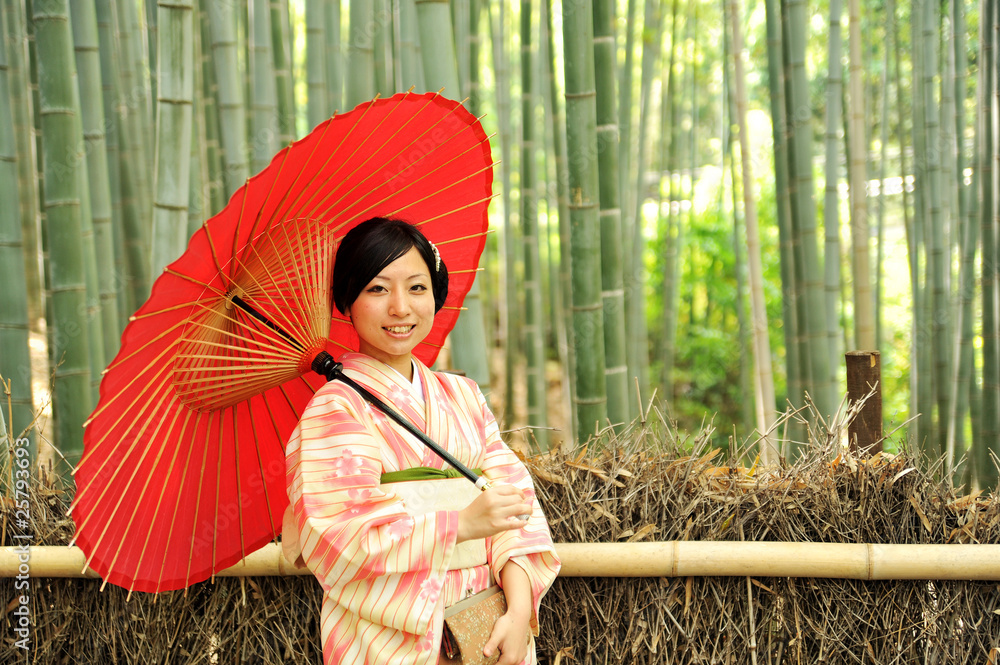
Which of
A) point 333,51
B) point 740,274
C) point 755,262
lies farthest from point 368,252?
point 740,274

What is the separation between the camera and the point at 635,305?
12.4 feet

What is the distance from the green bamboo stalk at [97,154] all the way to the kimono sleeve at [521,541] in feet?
4.89

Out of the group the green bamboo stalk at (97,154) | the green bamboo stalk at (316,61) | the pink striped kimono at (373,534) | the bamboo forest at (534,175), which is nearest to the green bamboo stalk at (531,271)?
the bamboo forest at (534,175)

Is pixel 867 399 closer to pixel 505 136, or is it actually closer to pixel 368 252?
pixel 368 252

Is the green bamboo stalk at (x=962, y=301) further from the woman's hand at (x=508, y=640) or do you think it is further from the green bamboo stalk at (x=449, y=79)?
the woman's hand at (x=508, y=640)

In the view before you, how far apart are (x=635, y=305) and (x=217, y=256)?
3005mm

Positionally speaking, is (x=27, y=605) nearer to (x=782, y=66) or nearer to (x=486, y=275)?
(x=782, y=66)

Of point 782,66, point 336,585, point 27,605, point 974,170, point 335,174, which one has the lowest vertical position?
point 27,605

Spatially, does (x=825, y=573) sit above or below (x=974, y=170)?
below

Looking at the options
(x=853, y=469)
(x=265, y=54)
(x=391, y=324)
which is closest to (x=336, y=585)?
(x=391, y=324)

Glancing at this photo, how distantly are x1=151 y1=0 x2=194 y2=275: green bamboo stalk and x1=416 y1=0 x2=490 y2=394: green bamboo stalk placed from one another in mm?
476

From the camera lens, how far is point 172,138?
4.94 ft

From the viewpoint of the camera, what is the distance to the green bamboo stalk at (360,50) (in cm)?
187

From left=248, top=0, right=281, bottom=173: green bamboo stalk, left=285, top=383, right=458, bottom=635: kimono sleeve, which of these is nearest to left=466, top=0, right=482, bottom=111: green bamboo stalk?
left=248, top=0, right=281, bottom=173: green bamboo stalk
